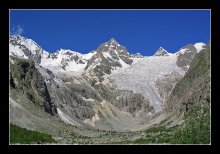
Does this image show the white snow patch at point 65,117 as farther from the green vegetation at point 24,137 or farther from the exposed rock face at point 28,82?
the green vegetation at point 24,137

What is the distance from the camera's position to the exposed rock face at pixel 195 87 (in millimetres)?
97838

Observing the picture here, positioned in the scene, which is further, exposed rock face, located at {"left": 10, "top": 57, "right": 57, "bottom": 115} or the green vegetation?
exposed rock face, located at {"left": 10, "top": 57, "right": 57, "bottom": 115}

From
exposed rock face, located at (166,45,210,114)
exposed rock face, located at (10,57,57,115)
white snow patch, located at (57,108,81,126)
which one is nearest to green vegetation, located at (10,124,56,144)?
exposed rock face, located at (10,57,57,115)

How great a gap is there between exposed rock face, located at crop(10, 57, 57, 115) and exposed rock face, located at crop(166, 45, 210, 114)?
106 ft

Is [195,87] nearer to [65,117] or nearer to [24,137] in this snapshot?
[65,117]

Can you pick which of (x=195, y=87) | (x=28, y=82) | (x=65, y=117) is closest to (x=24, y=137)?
(x=28, y=82)

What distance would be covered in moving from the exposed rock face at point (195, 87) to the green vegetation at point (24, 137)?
3320 centimetres

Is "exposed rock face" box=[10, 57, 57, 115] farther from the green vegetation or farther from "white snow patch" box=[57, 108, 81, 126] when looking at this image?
the green vegetation

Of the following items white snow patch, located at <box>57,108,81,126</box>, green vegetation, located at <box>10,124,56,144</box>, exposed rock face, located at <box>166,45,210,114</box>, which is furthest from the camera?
white snow patch, located at <box>57,108,81,126</box>

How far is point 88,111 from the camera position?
164375mm

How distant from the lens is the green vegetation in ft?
194

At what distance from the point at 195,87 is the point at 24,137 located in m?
57.4
